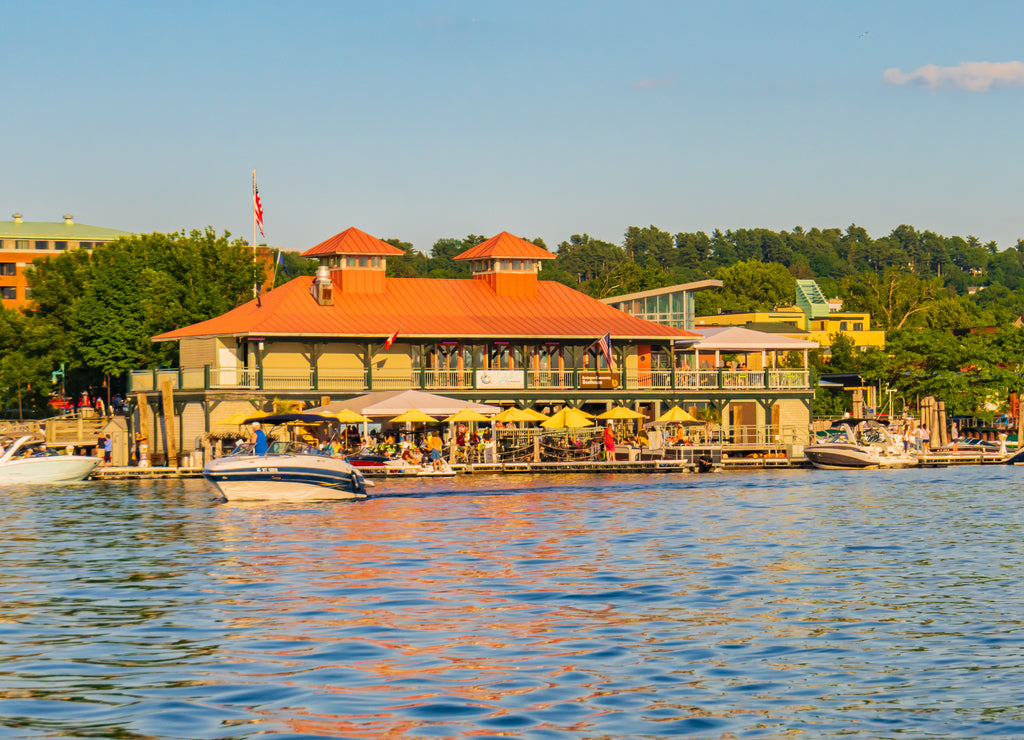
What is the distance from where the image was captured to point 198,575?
23.8 metres

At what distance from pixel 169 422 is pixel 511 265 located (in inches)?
827

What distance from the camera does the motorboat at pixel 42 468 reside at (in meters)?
49.2

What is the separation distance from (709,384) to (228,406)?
938 inches

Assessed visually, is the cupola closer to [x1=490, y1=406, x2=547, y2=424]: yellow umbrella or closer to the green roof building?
[x1=490, y1=406, x2=547, y2=424]: yellow umbrella

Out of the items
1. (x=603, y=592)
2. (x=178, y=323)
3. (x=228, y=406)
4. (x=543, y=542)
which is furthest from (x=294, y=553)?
(x=178, y=323)

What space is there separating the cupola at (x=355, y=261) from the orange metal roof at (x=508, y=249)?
5403mm

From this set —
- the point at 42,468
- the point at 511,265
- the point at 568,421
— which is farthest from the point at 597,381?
the point at 42,468

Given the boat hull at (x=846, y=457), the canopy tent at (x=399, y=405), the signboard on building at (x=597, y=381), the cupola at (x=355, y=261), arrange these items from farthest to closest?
the cupola at (x=355, y=261)
the signboard on building at (x=597, y=381)
the boat hull at (x=846, y=457)
the canopy tent at (x=399, y=405)

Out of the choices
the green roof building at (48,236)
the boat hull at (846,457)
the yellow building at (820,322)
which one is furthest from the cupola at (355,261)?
the green roof building at (48,236)

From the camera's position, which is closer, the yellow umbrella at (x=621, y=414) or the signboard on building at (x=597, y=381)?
the yellow umbrella at (x=621, y=414)

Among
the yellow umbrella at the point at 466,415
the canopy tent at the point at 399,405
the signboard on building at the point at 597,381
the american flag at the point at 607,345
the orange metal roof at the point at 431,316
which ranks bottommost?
the yellow umbrella at the point at 466,415

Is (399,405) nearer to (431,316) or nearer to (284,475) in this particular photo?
(431,316)

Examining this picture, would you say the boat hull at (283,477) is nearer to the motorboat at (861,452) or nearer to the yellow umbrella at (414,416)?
the yellow umbrella at (414,416)

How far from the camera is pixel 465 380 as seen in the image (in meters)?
59.5
